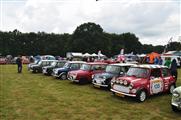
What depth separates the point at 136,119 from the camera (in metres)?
9.31

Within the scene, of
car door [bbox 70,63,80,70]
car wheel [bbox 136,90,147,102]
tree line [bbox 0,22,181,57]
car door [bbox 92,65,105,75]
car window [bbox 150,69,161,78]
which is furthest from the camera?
tree line [bbox 0,22,181,57]

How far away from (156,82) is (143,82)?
1017mm

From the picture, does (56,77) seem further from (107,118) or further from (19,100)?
(107,118)

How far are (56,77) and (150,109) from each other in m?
12.0

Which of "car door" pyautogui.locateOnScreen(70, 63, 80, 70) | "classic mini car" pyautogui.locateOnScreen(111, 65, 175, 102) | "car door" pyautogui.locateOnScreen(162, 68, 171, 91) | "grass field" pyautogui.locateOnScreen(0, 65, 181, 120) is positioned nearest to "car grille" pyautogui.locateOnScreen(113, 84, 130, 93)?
"classic mini car" pyautogui.locateOnScreen(111, 65, 175, 102)

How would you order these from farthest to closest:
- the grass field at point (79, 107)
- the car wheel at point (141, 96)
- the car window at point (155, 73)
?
1. the car window at point (155, 73)
2. the car wheel at point (141, 96)
3. the grass field at point (79, 107)

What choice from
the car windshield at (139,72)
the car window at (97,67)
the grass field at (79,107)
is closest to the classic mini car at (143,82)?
the car windshield at (139,72)

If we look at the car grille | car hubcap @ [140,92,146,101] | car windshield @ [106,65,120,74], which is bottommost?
car hubcap @ [140,92,146,101]

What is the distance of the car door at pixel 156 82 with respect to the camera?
505 inches

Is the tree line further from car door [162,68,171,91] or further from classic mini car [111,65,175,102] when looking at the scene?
classic mini car [111,65,175,102]

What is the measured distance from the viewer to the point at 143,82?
12359 mm

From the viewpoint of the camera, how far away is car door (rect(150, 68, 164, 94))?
42.1 feet

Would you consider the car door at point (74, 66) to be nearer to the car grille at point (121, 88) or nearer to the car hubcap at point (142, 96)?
the car grille at point (121, 88)

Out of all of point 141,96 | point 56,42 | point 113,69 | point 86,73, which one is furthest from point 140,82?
point 56,42
